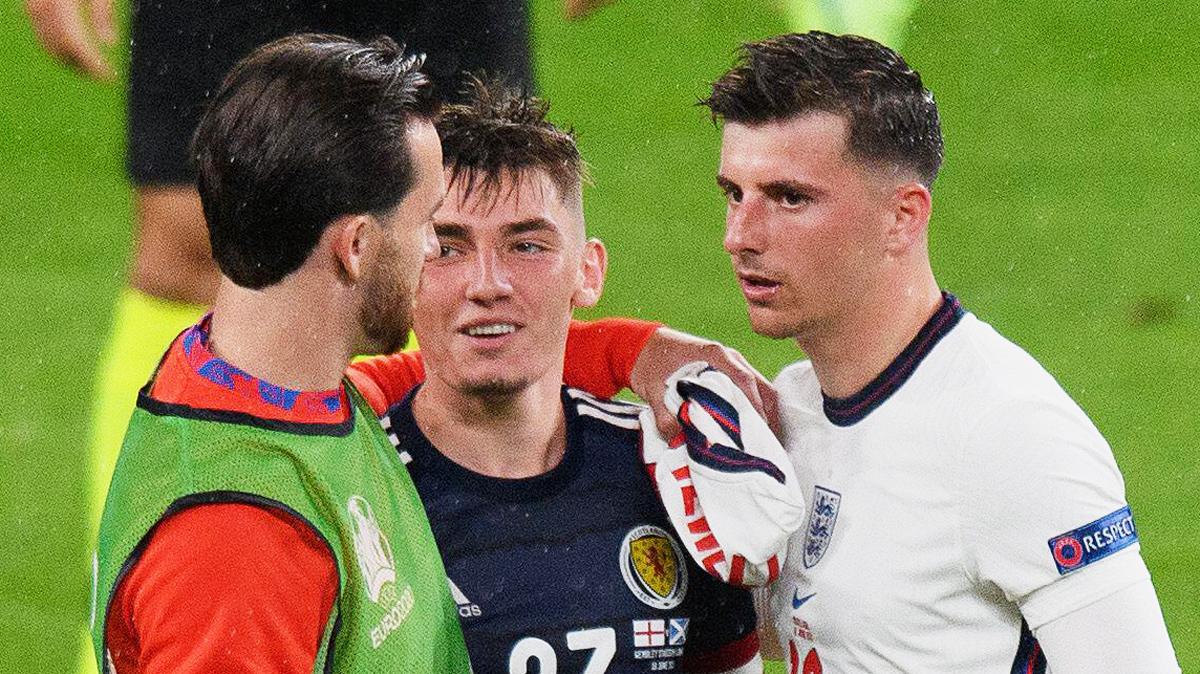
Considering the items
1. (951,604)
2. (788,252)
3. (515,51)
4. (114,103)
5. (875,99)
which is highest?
(114,103)

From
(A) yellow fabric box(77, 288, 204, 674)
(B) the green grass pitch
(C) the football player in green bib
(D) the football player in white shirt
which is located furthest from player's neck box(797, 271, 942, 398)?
(B) the green grass pitch

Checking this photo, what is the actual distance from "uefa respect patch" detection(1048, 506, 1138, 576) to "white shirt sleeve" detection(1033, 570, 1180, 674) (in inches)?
2.3

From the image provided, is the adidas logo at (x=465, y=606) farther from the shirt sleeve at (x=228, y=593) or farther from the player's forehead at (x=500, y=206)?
the shirt sleeve at (x=228, y=593)

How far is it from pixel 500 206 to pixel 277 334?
710 mm

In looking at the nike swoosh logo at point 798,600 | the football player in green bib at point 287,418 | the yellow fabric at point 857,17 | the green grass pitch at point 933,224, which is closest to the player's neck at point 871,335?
the nike swoosh logo at point 798,600

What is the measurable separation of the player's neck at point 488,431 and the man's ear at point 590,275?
0.67 feet

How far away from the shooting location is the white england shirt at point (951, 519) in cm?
281

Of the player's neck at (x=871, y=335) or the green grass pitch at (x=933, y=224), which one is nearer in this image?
the player's neck at (x=871, y=335)

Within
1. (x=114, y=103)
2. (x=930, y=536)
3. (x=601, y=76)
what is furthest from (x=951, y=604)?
(x=114, y=103)

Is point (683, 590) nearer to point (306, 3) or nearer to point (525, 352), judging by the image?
point (525, 352)

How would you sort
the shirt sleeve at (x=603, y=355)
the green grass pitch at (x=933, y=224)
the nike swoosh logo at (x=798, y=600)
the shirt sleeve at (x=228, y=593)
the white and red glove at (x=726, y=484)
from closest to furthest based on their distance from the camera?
the shirt sleeve at (x=228, y=593) < the white and red glove at (x=726, y=484) < the nike swoosh logo at (x=798, y=600) < the shirt sleeve at (x=603, y=355) < the green grass pitch at (x=933, y=224)

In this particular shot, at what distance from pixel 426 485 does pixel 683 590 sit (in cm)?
40

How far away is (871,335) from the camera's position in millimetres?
3072

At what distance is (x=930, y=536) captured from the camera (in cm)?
290
